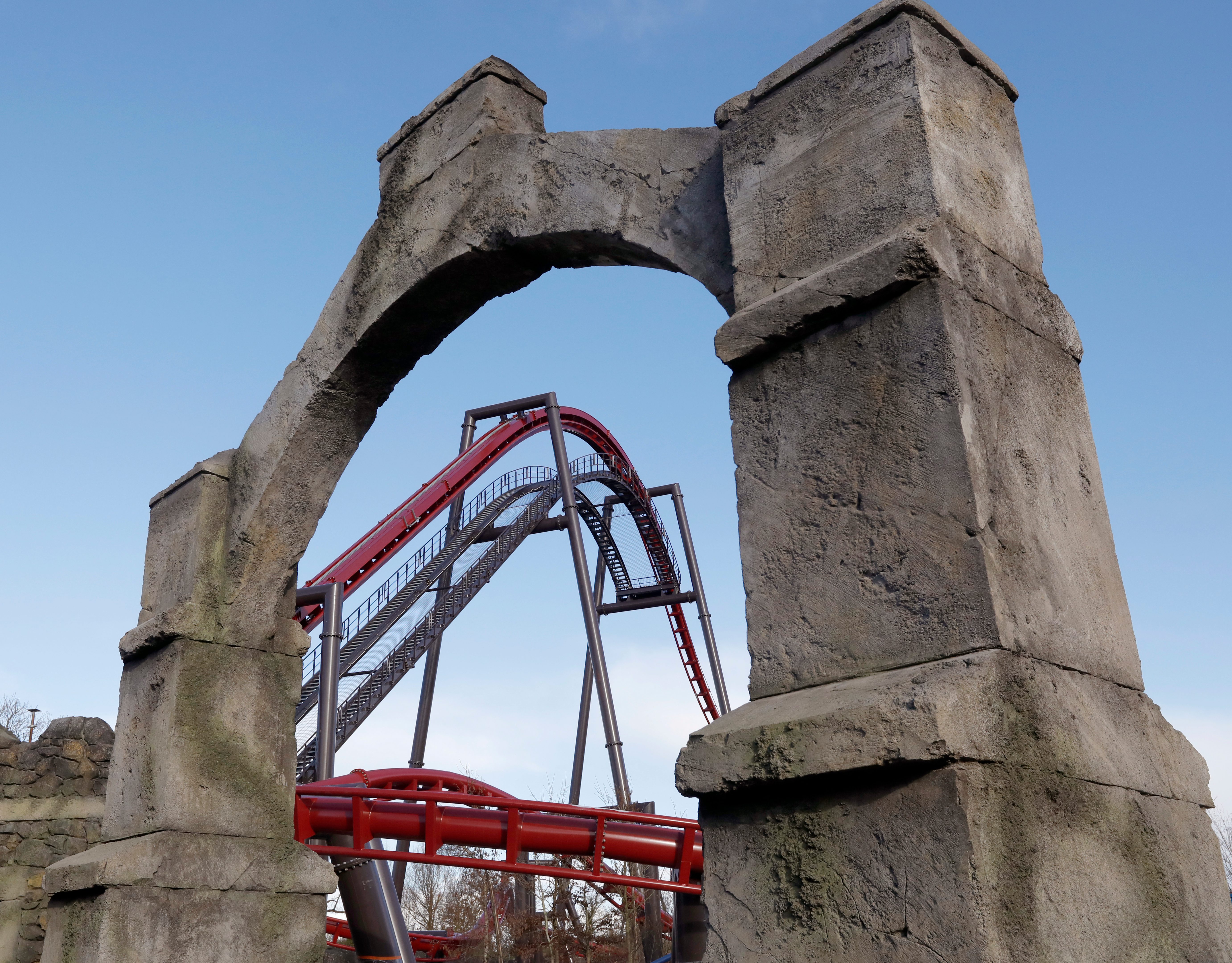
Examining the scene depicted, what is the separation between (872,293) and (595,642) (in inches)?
373

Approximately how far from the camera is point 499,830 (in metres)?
7.80

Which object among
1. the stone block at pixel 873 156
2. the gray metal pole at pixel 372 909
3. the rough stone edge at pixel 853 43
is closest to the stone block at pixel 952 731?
the stone block at pixel 873 156

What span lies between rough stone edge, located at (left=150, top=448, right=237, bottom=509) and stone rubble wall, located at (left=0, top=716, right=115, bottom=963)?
418 centimetres

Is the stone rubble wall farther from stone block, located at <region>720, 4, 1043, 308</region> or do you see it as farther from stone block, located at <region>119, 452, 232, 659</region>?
stone block, located at <region>720, 4, 1043, 308</region>

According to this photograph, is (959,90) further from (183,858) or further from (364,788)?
(364,788)

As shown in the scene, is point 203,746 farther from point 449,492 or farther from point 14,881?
point 449,492

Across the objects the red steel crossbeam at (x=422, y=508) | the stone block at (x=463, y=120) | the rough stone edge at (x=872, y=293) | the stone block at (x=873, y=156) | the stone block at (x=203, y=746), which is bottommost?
the stone block at (x=203, y=746)

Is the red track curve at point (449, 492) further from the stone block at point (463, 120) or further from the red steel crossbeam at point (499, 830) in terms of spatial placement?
the stone block at point (463, 120)

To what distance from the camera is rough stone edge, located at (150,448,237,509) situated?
481 centimetres

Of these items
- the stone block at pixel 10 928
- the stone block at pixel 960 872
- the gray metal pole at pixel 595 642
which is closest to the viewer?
the stone block at pixel 960 872

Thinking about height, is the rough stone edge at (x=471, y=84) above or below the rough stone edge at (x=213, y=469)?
above

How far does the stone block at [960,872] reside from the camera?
200 cm

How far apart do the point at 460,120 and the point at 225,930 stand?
3.38 meters

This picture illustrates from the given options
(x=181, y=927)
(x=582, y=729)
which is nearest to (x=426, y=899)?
(x=582, y=729)
